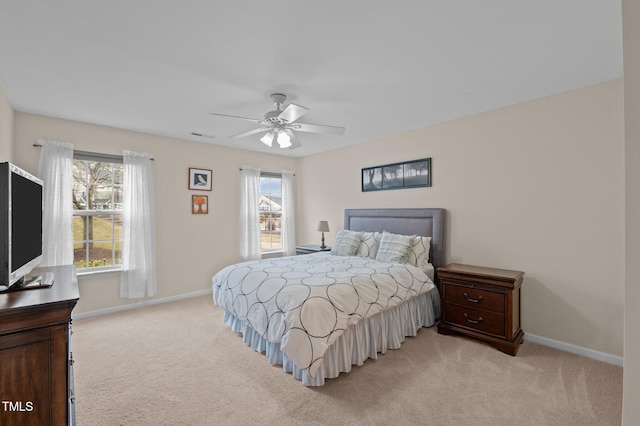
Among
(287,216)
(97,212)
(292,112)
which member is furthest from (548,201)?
(97,212)

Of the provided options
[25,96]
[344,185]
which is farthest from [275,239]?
[25,96]

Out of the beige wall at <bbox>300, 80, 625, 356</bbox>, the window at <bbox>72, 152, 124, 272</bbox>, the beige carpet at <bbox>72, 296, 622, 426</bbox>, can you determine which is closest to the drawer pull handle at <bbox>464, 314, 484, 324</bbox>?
the beige carpet at <bbox>72, 296, 622, 426</bbox>

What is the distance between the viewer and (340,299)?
7.96 ft

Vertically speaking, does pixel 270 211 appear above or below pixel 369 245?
above

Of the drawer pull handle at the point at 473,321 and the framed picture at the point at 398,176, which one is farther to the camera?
the framed picture at the point at 398,176

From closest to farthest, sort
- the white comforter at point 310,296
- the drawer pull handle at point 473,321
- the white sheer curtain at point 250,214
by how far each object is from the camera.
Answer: the white comforter at point 310,296, the drawer pull handle at point 473,321, the white sheer curtain at point 250,214

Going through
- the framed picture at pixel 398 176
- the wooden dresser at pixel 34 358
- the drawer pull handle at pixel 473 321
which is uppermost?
the framed picture at pixel 398 176

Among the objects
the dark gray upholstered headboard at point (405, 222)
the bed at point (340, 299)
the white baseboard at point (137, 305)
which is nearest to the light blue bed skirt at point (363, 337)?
the bed at point (340, 299)

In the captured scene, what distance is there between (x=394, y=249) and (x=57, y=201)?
4.26 m

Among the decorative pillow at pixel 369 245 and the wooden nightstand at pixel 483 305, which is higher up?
the decorative pillow at pixel 369 245

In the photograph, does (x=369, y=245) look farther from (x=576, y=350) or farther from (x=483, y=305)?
(x=576, y=350)

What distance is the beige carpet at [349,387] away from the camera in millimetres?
1928

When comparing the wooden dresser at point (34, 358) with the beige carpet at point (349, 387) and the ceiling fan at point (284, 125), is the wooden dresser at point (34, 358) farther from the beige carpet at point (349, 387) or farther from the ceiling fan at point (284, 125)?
the ceiling fan at point (284, 125)

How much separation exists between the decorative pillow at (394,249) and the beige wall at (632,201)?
265 centimetres
